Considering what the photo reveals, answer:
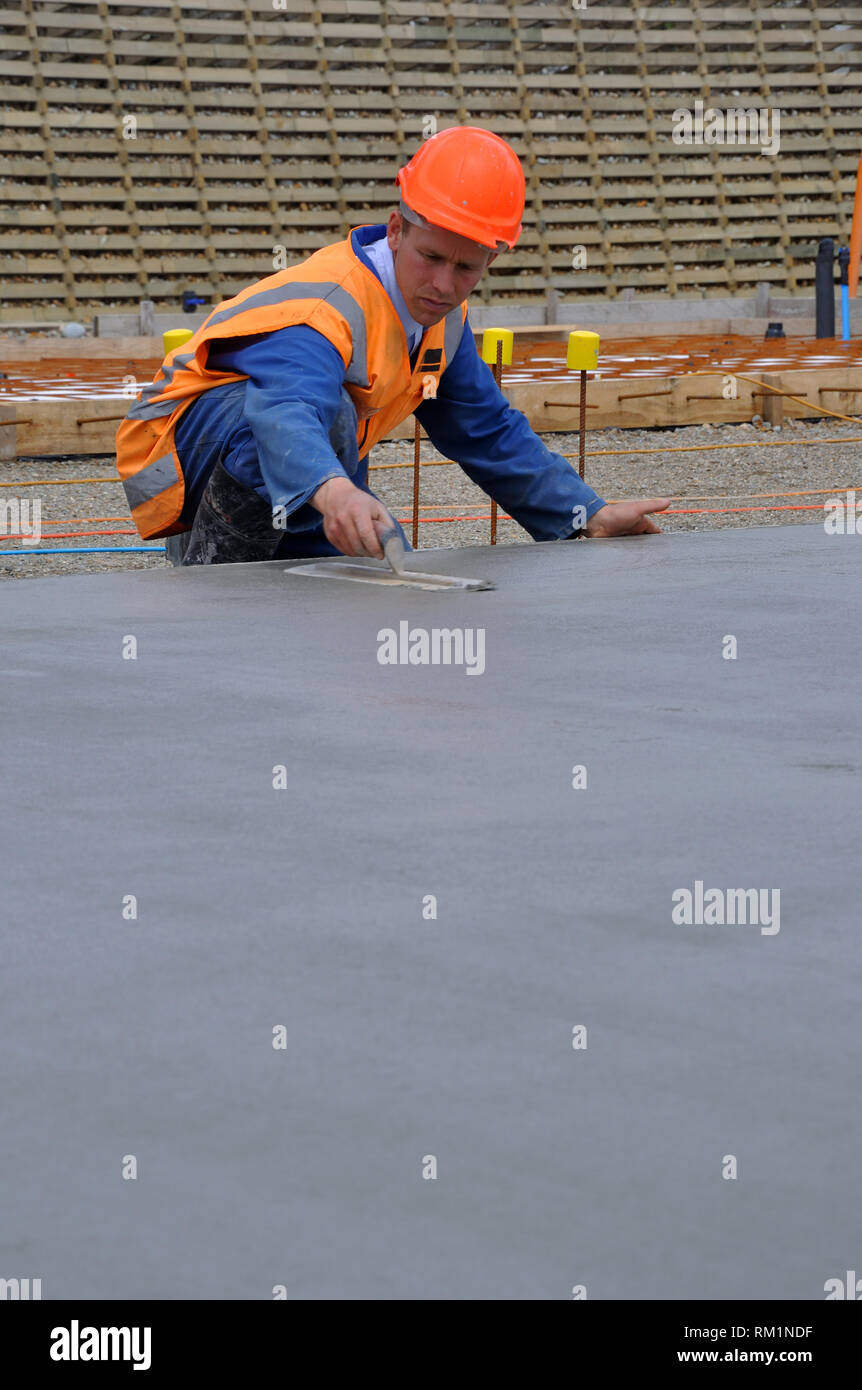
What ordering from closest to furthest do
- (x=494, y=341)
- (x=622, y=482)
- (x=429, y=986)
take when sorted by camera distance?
(x=429, y=986) < (x=494, y=341) < (x=622, y=482)

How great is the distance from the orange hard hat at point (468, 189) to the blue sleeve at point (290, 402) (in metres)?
0.30

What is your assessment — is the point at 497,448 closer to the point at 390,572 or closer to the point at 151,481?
the point at 151,481

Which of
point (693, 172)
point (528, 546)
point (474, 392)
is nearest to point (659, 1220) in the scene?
point (528, 546)

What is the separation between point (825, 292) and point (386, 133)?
530cm

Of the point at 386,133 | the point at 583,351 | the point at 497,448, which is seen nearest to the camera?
the point at 497,448

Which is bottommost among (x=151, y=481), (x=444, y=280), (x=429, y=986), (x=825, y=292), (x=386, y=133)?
(x=429, y=986)

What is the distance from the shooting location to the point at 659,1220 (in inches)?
28.0

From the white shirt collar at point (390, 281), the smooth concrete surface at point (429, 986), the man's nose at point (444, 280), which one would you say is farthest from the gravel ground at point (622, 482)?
the smooth concrete surface at point (429, 986)

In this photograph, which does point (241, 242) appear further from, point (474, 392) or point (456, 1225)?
point (456, 1225)

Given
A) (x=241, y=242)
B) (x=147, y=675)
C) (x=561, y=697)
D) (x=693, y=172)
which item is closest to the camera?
(x=561, y=697)

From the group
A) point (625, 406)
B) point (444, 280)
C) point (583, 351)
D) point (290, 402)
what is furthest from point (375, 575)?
point (625, 406)

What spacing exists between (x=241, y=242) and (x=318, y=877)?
1580 centimetres

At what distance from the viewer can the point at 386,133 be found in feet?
56.5

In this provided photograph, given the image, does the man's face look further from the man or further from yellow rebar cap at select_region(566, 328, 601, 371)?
yellow rebar cap at select_region(566, 328, 601, 371)
